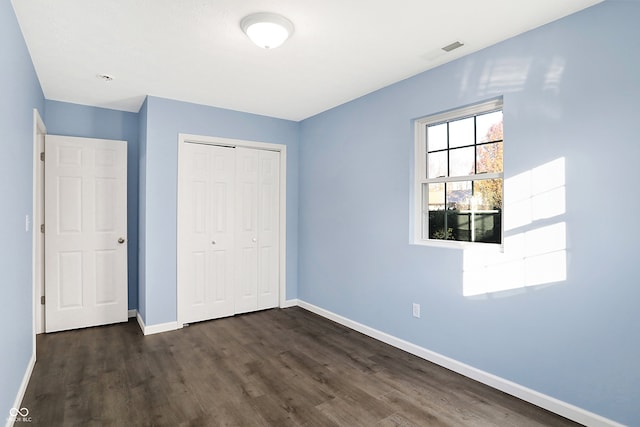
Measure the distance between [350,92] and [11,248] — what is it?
3102mm

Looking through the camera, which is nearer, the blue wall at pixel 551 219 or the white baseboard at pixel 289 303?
the blue wall at pixel 551 219

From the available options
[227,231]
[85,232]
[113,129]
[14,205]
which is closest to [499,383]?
[227,231]

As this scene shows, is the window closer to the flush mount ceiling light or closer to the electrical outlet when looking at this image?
the electrical outlet

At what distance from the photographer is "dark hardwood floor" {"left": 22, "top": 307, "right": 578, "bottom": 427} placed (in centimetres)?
222

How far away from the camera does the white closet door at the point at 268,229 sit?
15.2 feet

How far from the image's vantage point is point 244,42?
2.57 meters

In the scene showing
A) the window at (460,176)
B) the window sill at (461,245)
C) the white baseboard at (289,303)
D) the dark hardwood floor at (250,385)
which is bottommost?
the dark hardwood floor at (250,385)

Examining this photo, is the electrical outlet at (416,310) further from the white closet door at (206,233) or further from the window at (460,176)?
the white closet door at (206,233)

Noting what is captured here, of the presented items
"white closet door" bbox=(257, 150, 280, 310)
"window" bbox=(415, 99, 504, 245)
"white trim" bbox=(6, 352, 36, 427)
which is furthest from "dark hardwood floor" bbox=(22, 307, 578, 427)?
"window" bbox=(415, 99, 504, 245)

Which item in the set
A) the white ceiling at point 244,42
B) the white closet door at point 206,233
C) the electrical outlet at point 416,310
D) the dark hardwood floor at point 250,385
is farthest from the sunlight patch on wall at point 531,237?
the white closet door at point 206,233

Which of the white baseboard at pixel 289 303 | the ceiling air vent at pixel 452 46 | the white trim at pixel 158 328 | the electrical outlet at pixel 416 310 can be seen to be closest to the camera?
the ceiling air vent at pixel 452 46

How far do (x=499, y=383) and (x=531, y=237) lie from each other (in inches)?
43.4

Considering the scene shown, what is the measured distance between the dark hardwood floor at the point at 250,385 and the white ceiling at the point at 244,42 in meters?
2.57

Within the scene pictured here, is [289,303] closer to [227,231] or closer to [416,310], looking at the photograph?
[227,231]
